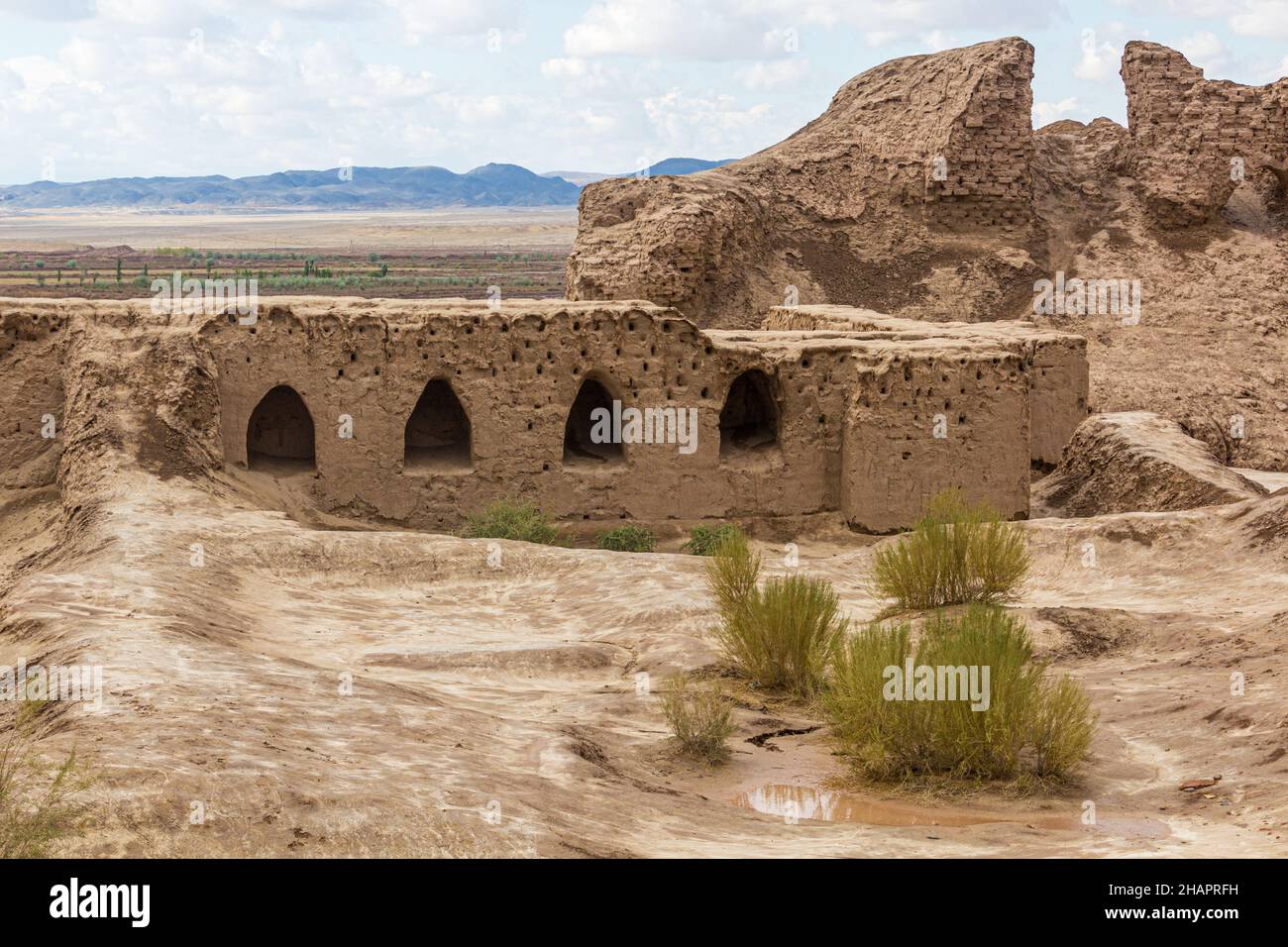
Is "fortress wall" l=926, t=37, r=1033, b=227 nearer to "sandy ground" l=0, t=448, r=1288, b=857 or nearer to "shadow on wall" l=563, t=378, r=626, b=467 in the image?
"shadow on wall" l=563, t=378, r=626, b=467

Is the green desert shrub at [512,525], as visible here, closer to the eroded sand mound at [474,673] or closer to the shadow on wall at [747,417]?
the eroded sand mound at [474,673]

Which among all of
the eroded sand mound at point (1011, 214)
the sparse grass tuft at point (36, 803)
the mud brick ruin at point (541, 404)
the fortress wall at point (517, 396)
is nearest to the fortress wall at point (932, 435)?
the mud brick ruin at point (541, 404)

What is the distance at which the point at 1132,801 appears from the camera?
7.40 metres

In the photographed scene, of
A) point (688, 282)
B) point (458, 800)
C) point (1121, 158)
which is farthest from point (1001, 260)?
point (458, 800)

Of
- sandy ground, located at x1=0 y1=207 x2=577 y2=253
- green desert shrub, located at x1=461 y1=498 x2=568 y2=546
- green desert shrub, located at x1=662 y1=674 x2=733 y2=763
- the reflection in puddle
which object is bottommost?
the reflection in puddle

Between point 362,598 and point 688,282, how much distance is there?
45.1 feet

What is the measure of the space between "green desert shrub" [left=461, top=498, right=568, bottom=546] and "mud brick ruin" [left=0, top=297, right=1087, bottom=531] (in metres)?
0.40

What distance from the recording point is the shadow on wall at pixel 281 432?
629 inches

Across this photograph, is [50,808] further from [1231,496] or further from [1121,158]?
[1121,158]

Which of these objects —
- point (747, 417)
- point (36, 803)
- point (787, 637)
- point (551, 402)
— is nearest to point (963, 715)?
point (787, 637)

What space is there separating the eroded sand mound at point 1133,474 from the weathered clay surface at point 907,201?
28.5 ft

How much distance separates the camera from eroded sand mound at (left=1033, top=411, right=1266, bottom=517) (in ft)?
50.3

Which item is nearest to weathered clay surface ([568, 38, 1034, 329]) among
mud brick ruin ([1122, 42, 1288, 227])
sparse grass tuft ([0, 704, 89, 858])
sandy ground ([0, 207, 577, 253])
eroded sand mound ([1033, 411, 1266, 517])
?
mud brick ruin ([1122, 42, 1288, 227])

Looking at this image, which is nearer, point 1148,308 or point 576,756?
point 576,756
